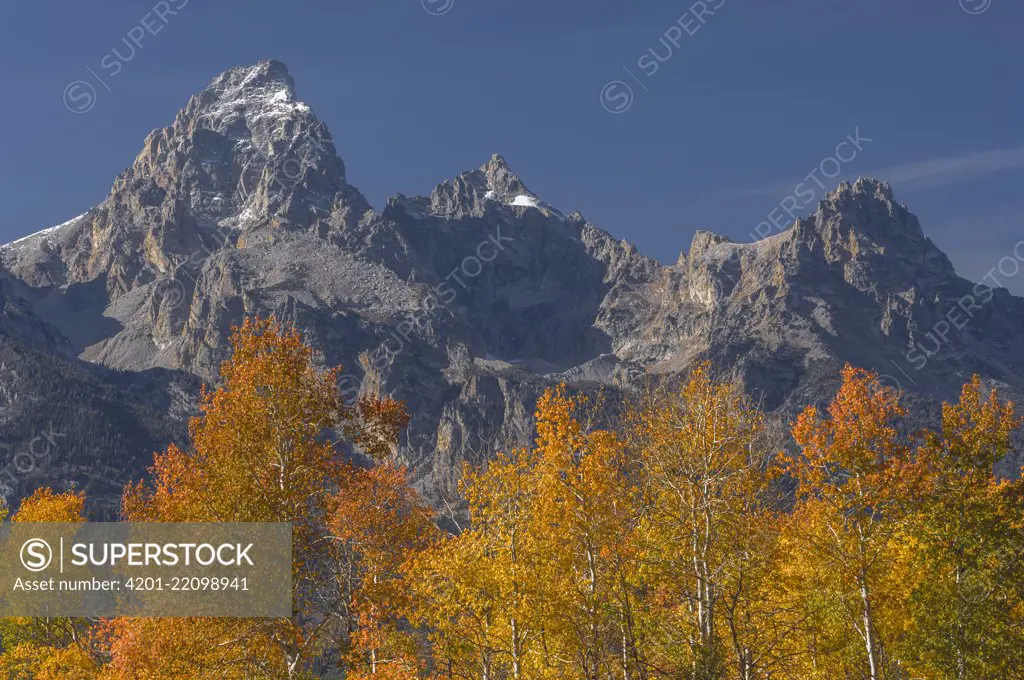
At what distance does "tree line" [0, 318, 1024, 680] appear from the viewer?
109ft

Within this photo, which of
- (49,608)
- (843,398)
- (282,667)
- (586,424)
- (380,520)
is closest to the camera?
(282,667)

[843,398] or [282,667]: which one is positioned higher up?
[843,398]

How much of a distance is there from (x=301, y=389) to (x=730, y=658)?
67.1 feet

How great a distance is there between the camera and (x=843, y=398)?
42.8 m

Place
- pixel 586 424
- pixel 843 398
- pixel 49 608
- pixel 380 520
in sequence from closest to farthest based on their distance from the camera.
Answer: pixel 586 424 → pixel 843 398 → pixel 380 520 → pixel 49 608

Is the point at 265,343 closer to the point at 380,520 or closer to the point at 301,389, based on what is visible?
the point at 301,389

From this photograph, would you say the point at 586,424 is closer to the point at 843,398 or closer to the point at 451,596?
the point at 451,596

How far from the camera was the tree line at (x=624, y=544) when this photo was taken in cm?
3322

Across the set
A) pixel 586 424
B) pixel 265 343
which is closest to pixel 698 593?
pixel 586 424

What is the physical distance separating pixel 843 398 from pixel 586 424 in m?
12.4

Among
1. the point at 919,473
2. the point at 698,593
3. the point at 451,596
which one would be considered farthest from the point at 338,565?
the point at 919,473

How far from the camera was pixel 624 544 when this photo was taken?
35.4 m

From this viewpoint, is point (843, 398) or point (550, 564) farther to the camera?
point (843, 398)

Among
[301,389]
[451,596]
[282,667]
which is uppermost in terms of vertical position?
[301,389]
